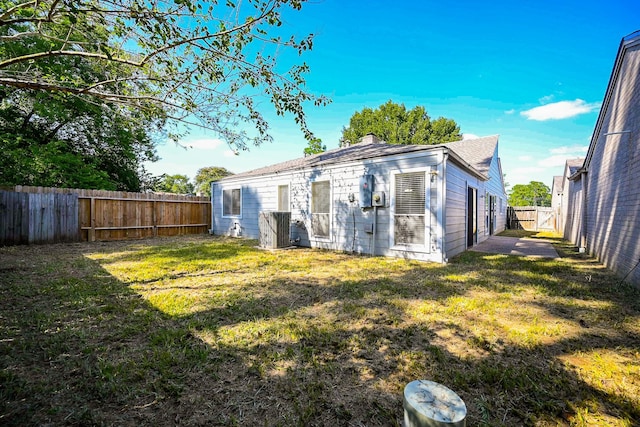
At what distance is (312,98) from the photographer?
3.98 metres

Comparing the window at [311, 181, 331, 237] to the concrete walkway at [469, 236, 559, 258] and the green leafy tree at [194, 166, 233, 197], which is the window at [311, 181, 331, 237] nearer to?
the concrete walkway at [469, 236, 559, 258]

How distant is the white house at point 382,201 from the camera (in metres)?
6.26

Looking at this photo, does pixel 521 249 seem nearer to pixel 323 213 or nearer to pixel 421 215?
pixel 421 215


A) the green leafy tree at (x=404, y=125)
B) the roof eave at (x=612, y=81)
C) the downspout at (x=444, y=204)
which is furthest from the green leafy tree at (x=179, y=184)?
the roof eave at (x=612, y=81)

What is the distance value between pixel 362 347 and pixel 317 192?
635 cm

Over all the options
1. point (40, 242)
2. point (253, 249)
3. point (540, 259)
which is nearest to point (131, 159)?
point (40, 242)

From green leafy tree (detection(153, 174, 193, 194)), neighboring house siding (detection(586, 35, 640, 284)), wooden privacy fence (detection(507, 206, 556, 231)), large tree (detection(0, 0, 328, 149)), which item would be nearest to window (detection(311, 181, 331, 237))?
large tree (detection(0, 0, 328, 149))

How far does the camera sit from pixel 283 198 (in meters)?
9.63

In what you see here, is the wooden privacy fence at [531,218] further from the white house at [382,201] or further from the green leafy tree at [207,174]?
the green leafy tree at [207,174]

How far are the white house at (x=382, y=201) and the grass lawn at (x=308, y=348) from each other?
6.43 feet

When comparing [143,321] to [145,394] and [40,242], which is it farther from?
[40,242]

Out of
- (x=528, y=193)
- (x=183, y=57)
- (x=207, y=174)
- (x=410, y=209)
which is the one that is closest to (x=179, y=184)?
(x=207, y=174)

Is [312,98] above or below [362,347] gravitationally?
above

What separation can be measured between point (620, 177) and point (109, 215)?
14.9 metres
